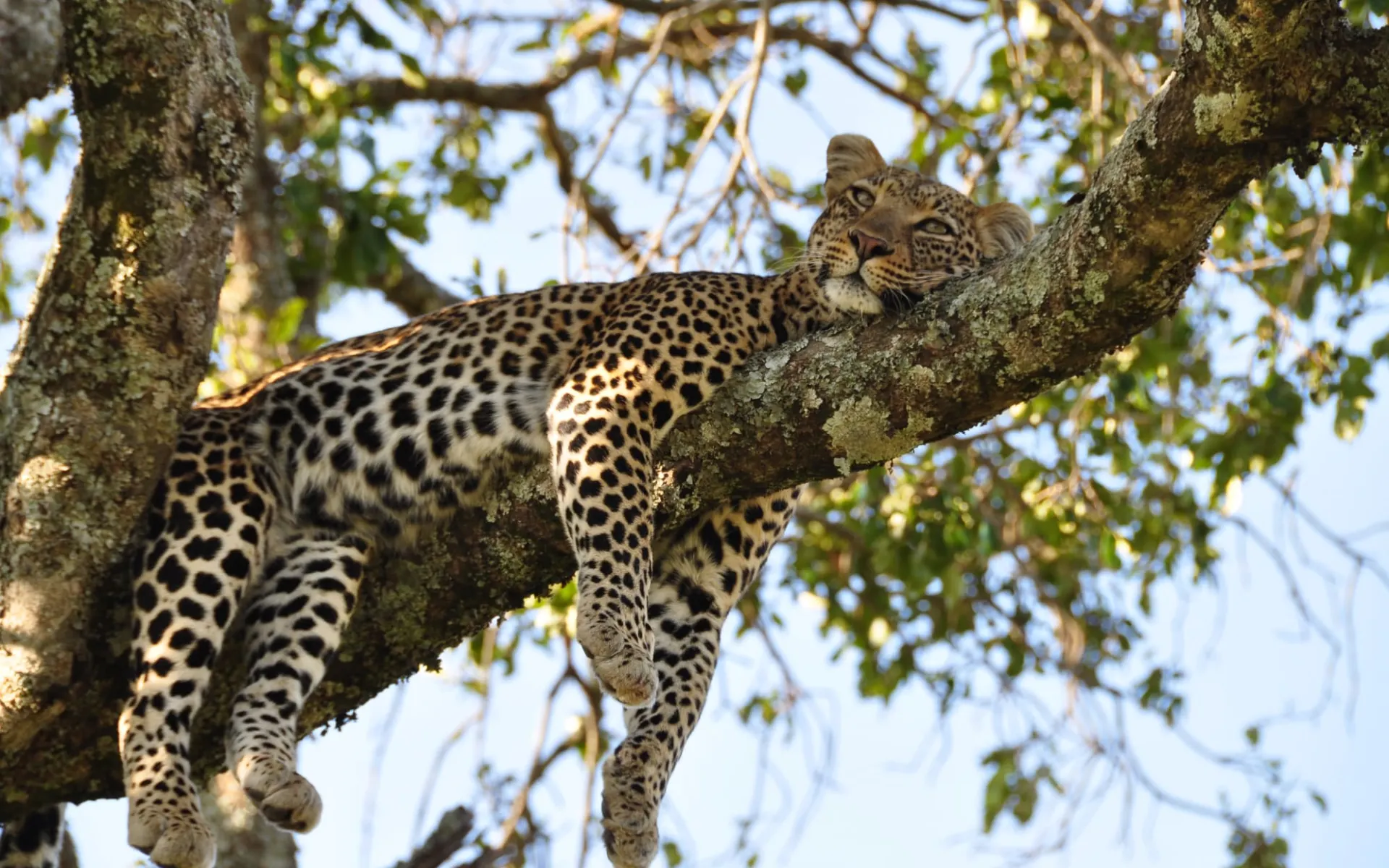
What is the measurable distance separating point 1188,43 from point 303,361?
154 inches

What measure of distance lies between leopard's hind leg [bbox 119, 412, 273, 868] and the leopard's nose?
241 centimetres

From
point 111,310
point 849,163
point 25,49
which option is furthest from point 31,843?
point 849,163

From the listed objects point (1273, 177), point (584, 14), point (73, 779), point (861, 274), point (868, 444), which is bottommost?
point (73, 779)

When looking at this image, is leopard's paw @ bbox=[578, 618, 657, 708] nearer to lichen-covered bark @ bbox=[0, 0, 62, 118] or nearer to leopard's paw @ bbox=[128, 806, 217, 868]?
leopard's paw @ bbox=[128, 806, 217, 868]

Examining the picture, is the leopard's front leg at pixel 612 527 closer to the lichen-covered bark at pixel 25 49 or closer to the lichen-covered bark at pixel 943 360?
the lichen-covered bark at pixel 943 360

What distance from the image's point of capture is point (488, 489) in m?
5.93

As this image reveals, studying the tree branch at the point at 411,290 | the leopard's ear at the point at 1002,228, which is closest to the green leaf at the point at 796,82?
the tree branch at the point at 411,290

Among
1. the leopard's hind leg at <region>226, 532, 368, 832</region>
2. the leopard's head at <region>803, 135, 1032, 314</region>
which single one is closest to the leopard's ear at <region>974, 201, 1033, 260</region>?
the leopard's head at <region>803, 135, 1032, 314</region>

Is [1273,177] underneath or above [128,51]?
above

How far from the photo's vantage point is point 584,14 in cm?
1239

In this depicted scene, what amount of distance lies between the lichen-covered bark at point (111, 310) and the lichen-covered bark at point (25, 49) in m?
1.84

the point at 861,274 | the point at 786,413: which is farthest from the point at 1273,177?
the point at 786,413

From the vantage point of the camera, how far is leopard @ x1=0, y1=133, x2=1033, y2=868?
534 centimetres

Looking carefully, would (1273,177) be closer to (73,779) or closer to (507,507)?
(507,507)
